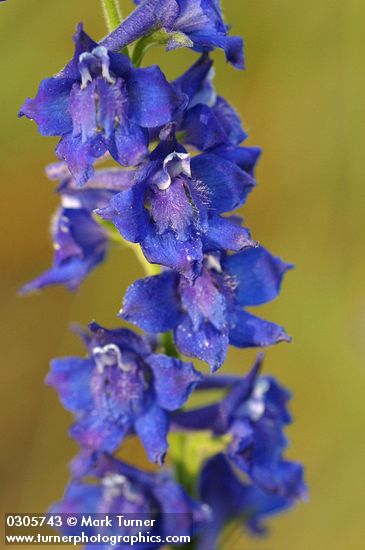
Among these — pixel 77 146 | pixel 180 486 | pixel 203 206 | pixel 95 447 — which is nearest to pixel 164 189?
pixel 203 206

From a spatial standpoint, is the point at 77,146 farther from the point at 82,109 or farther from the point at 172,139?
the point at 172,139

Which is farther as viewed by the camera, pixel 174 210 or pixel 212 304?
pixel 212 304

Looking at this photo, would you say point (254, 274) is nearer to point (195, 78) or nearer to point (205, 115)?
point (205, 115)

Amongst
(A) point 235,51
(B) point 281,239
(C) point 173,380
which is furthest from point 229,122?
(B) point 281,239

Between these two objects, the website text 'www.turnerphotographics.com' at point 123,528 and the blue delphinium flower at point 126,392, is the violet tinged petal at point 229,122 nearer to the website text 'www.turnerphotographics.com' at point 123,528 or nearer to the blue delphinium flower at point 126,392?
the blue delphinium flower at point 126,392

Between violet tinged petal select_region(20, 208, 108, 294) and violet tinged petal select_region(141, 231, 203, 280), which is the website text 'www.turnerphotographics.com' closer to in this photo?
violet tinged petal select_region(20, 208, 108, 294)
